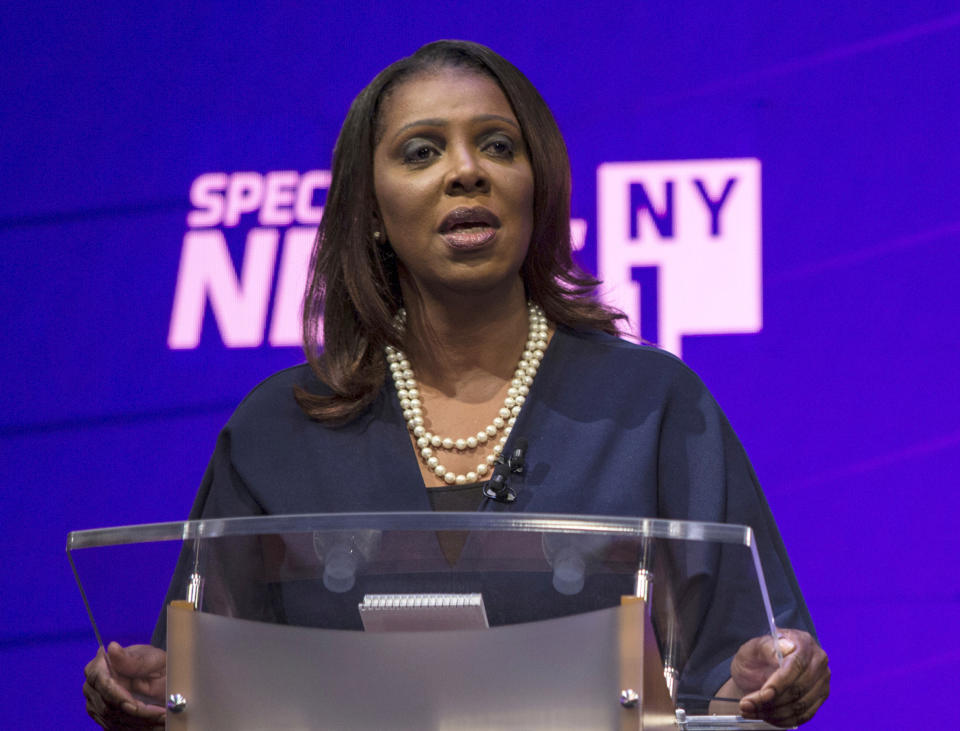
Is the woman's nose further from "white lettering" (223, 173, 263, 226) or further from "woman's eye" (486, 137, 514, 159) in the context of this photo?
"white lettering" (223, 173, 263, 226)

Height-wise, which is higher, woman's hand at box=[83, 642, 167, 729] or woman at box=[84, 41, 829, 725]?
woman at box=[84, 41, 829, 725]

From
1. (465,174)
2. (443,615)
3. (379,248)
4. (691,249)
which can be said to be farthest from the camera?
(691,249)

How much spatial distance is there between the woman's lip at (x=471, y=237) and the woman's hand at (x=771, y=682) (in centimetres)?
74

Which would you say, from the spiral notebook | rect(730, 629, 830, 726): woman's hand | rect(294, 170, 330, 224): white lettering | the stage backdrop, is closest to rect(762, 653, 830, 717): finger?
rect(730, 629, 830, 726): woman's hand

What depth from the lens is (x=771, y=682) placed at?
3.57 feet

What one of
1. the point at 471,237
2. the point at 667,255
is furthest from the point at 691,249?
the point at 471,237

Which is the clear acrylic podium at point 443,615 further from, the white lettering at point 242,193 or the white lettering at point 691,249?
the white lettering at point 242,193

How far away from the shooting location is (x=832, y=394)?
2.40 m

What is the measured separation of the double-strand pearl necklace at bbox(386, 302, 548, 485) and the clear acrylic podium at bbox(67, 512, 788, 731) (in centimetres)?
63

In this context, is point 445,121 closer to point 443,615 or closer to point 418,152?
point 418,152

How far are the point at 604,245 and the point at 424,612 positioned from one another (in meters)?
1.51

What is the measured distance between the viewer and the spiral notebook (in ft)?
3.39

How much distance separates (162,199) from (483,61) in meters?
0.94

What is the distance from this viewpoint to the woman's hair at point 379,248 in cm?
184
